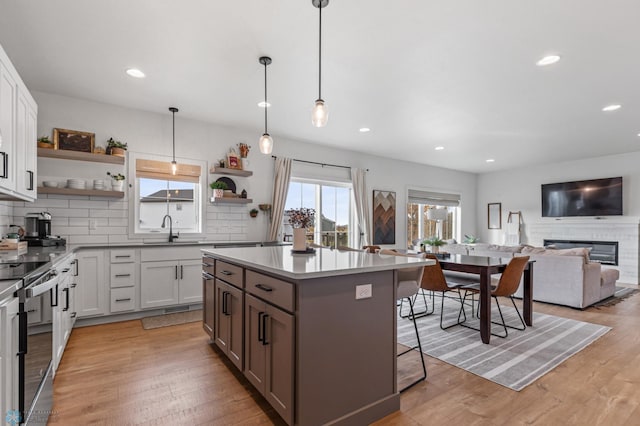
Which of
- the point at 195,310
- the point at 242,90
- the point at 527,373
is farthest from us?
the point at 195,310

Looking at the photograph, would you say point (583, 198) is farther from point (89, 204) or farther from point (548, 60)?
point (89, 204)

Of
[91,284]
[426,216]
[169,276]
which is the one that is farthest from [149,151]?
[426,216]

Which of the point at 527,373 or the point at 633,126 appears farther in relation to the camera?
the point at 633,126

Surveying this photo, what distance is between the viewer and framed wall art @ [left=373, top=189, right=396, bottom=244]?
674 centimetres

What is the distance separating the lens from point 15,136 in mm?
2396

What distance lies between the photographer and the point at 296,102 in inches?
156

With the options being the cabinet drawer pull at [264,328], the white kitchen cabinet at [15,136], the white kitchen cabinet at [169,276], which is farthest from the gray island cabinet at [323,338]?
the white kitchen cabinet at [169,276]

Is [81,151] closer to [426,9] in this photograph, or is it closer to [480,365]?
[426,9]

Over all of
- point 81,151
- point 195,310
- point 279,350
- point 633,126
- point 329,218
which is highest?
point 633,126

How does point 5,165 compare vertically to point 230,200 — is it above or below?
above

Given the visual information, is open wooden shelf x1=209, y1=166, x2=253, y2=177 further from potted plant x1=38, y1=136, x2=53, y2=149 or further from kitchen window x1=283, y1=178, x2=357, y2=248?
potted plant x1=38, y1=136, x2=53, y2=149

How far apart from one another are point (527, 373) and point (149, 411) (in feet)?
8.97

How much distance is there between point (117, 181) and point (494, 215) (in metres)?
8.61

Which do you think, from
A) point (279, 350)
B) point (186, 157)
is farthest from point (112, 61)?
point (279, 350)
